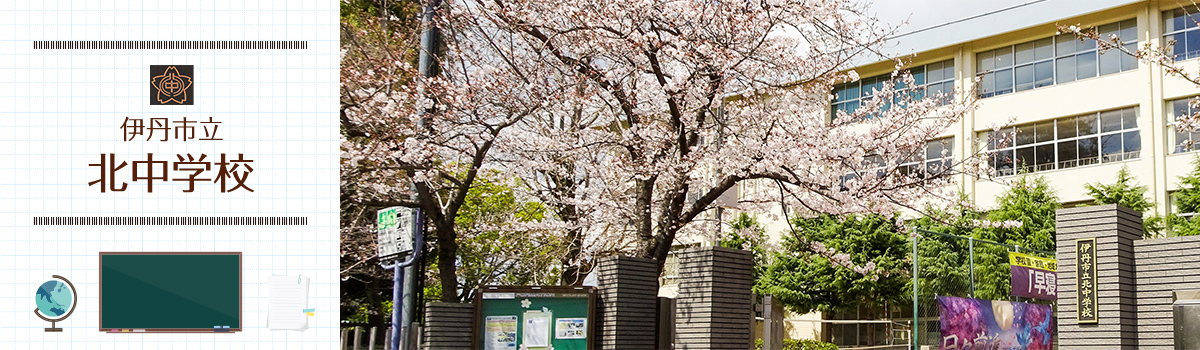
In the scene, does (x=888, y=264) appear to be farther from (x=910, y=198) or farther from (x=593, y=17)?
(x=593, y=17)

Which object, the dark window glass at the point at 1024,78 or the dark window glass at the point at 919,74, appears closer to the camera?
Answer: the dark window glass at the point at 1024,78

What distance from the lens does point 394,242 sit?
10984mm

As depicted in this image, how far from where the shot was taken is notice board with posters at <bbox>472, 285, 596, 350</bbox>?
1035cm

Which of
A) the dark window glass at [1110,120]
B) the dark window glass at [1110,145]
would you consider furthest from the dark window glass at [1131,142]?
the dark window glass at [1110,120]

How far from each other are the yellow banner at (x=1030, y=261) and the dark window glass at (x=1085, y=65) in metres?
15.0

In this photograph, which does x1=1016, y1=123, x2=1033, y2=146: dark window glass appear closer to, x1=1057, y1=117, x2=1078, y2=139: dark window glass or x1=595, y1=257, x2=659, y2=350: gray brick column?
x1=1057, y1=117, x2=1078, y2=139: dark window glass

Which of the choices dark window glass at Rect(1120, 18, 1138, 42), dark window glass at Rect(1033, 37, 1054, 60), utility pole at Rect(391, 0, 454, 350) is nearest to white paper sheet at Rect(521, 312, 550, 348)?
utility pole at Rect(391, 0, 454, 350)

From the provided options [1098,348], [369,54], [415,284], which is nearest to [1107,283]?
[1098,348]

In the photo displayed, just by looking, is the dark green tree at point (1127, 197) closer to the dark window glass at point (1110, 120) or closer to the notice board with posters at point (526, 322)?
the dark window glass at point (1110, 120)

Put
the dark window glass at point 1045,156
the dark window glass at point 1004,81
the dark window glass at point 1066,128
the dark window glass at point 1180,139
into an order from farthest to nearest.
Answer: the dark window glass at point 1004,81, the dark window glass at point 1045,156, the dark window glass at point 1066,128, the dark window glass at point 1180,139

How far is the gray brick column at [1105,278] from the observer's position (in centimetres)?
888

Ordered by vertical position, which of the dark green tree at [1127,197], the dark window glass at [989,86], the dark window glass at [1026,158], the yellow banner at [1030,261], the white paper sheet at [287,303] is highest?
the dark window glass at [989,86]

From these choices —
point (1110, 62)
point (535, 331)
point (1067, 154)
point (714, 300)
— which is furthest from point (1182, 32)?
point (535, 331)

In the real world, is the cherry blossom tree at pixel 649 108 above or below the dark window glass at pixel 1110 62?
below
